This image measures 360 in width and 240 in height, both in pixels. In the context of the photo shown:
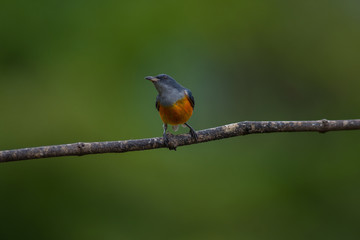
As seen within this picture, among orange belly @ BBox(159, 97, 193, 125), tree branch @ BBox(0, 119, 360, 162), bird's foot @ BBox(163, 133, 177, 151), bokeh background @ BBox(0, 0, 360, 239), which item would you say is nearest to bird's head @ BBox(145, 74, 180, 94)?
orange belly @ BBox(159, 97, 193, 125)

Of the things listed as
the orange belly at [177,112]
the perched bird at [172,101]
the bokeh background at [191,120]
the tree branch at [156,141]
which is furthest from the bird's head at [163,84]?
the bokeh background at [191,120]

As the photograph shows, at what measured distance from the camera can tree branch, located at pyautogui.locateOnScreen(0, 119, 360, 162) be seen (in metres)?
2.74

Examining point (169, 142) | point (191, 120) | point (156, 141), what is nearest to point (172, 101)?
point (169, 142)

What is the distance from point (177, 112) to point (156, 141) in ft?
3.11

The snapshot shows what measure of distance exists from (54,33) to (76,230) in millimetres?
3020

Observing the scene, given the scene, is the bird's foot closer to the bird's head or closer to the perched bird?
the perched bird

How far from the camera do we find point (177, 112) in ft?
12.9

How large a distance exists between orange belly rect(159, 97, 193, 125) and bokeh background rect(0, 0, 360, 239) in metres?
2.43

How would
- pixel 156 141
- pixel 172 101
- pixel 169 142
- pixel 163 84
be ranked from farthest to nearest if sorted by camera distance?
1. pixel 163 84
2. pixel 172 101
3. pixel 169 142
4. pixel 156 141

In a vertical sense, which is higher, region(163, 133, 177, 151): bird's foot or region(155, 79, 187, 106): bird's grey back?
region(155, 79, 187, 106): bird's grey back

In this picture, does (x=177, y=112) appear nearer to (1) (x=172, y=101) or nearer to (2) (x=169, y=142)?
(1) (x=172, y=101)

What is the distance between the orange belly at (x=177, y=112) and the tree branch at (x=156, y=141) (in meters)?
0.81

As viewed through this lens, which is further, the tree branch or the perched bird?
the perched bird

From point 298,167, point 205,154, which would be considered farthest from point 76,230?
point 298,167
